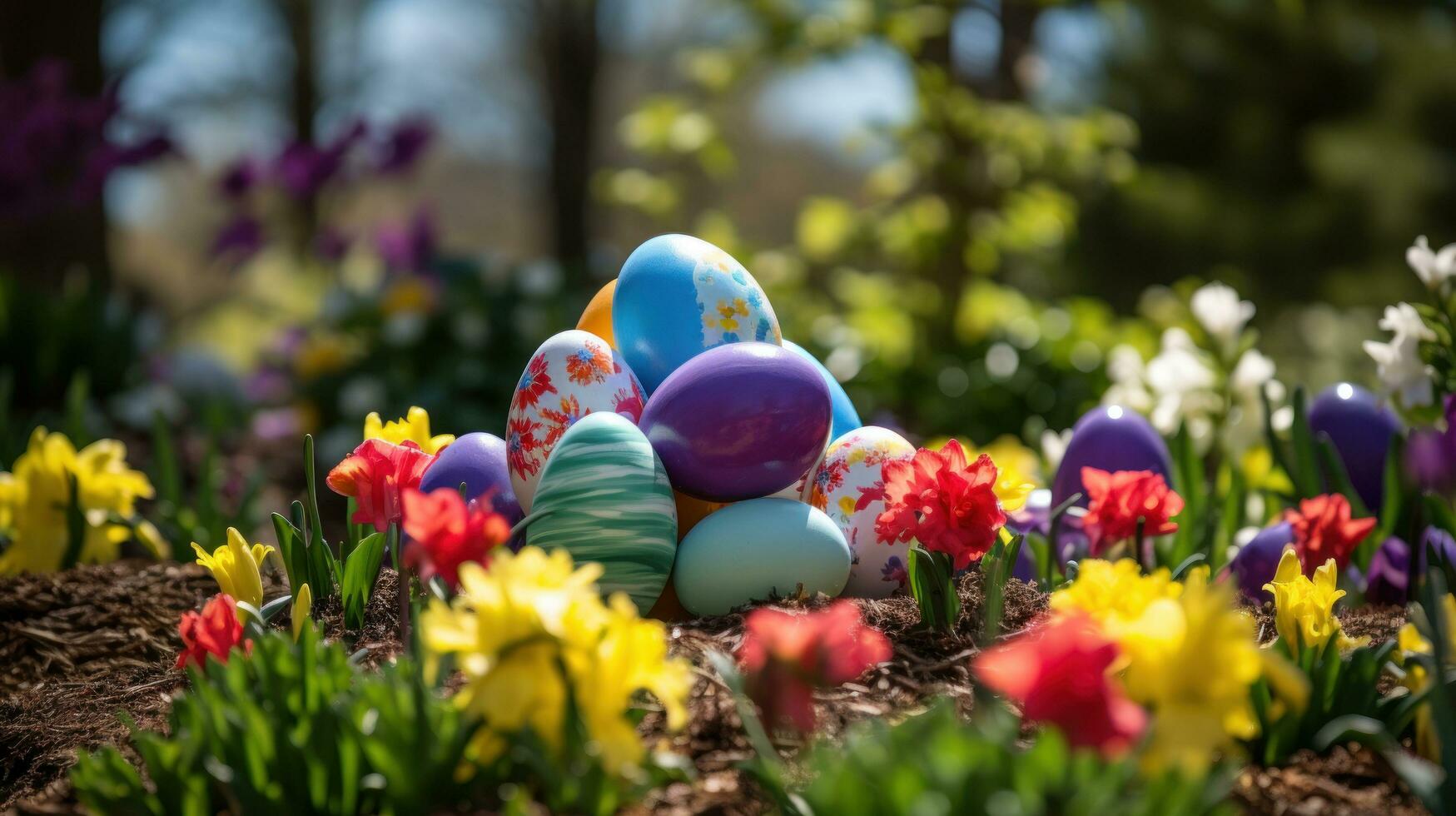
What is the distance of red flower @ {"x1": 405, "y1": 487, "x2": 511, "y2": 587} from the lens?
4.60ft

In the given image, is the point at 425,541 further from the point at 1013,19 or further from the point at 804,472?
the point at 1013,19

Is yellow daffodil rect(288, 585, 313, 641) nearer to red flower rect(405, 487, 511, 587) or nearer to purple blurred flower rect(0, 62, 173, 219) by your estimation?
red flower rect(405, 487, 511, 587)

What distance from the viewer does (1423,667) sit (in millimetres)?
1596

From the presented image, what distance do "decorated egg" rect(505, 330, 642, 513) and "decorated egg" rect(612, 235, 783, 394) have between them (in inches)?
4.2

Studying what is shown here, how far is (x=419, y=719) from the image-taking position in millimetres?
1303

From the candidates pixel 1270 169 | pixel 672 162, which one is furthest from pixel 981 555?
pixel 672 162

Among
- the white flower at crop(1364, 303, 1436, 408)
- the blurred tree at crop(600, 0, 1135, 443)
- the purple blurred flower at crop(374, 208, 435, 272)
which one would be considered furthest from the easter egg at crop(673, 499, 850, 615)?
the purple blurred flower at crop(374, 208, 435, 272)

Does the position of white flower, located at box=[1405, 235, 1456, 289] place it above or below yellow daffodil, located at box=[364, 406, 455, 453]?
above

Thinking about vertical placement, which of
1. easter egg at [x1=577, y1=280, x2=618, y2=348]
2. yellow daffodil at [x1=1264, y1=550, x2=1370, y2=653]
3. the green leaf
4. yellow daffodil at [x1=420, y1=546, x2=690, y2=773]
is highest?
easter egg at [x1=577, y1=280, x2=618, y2=348]

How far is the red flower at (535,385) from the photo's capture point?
81.0 inches

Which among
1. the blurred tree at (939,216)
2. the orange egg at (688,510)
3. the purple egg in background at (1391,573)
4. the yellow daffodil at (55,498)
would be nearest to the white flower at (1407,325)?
→ the purple egg in background at (1391,573)

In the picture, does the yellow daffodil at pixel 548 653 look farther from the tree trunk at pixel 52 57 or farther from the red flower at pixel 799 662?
the tree trunk at pixel 52 57

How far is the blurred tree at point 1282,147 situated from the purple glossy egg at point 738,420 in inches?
408

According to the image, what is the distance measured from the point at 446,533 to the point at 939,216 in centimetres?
471
